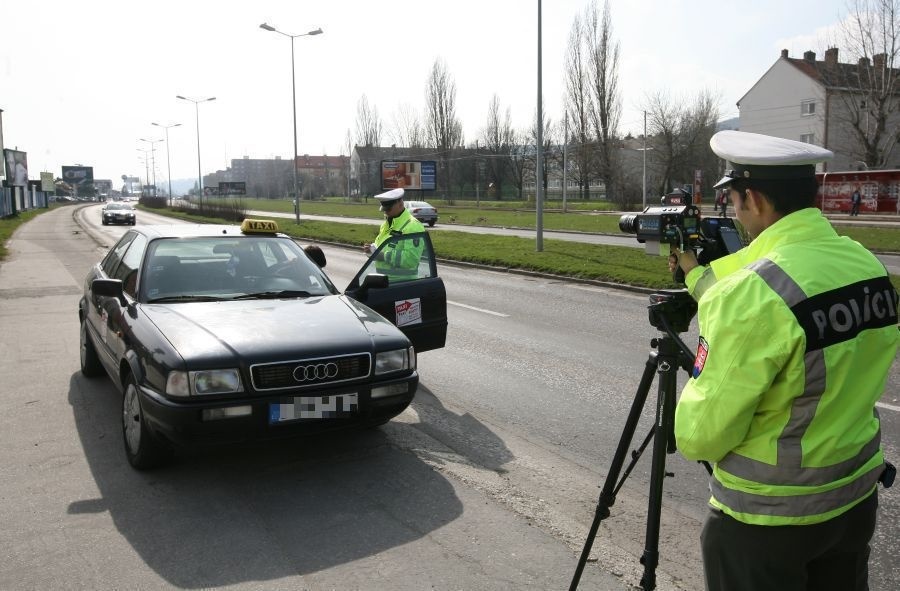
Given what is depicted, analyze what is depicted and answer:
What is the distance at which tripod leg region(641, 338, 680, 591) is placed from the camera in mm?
2439

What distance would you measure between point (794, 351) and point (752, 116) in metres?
67.4

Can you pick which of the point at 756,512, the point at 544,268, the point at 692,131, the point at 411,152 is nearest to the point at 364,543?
the point at 756,512

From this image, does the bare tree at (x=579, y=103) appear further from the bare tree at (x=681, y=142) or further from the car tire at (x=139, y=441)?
the car tire at (x=139, y=441)

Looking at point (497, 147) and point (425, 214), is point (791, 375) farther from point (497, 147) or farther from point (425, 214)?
point (497, 147)

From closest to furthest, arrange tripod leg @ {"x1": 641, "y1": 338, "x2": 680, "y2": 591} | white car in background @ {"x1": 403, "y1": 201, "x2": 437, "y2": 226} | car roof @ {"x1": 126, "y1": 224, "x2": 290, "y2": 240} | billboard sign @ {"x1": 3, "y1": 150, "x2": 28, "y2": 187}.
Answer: tripod leg @ {"x1": 641, "y1": 338, "x2": 680, "y2": 591}, car roof @ {"x1": 126, "y1": 224, "x2": 290, "y2": 240}, white car in background @ {"x1": 403, "y1": 201, "x2": 437, "y2": 226}, billboard sign @ {"x1": 3, "y1": 150, "x2": 28, "y2": 187}

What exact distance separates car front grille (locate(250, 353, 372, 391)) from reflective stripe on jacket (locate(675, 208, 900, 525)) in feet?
8.84

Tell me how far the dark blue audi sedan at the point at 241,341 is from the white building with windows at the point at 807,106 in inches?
2069

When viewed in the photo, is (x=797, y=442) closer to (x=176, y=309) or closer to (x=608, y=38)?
(x=176, y=309)

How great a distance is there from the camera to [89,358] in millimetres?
6762

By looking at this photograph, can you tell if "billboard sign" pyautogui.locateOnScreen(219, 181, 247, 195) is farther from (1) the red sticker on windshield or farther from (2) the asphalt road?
(1) the red sticker on windshield

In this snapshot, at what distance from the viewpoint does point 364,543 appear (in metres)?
3.58

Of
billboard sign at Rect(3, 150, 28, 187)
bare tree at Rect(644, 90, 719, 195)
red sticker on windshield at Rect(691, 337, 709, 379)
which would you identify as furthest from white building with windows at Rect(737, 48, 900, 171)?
billboard sign at Rect(3, 150, 28, 187)

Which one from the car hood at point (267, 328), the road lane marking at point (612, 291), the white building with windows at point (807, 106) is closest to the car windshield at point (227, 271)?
the car hood at point (267, 328)

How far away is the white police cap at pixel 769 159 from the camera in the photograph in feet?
6.24
